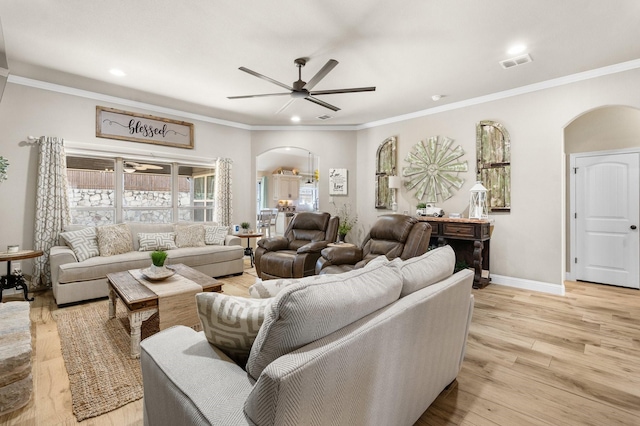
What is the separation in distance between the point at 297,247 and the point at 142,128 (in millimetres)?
3171

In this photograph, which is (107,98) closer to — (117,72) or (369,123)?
(117,72)

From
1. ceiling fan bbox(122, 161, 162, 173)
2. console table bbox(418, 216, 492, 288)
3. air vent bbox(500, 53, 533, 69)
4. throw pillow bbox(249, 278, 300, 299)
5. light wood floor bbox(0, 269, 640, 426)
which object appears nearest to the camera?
throw pillow bbox(249, 278, 300, 299)

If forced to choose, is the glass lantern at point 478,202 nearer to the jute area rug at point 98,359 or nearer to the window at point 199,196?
the jute area rug at point 98,359

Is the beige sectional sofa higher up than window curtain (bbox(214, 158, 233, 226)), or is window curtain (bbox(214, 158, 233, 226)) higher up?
window curtain (bbox(214, 158, 233, 226))

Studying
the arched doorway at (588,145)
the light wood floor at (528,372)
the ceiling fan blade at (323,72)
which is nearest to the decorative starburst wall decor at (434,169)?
the arched doorway at (588,145)

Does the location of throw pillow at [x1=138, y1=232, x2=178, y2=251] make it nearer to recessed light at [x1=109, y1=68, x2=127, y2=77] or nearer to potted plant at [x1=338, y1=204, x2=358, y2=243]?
recessed light at [x1=109, y1=68, x2=127, y2=77]

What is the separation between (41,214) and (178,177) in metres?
1.96

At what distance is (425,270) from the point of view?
152 centimetres

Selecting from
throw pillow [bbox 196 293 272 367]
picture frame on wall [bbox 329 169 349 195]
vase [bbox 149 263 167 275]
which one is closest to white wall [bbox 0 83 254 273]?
vase [bbox 149 263 167 275]

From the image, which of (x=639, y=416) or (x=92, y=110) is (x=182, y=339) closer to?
(x=639, y=416)

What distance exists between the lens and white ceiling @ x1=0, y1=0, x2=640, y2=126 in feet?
8.06

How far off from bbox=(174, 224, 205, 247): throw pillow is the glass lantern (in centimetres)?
416

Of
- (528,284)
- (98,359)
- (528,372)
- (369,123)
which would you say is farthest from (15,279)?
(528,284)

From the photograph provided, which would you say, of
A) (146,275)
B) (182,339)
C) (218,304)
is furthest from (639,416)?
(146,275)
